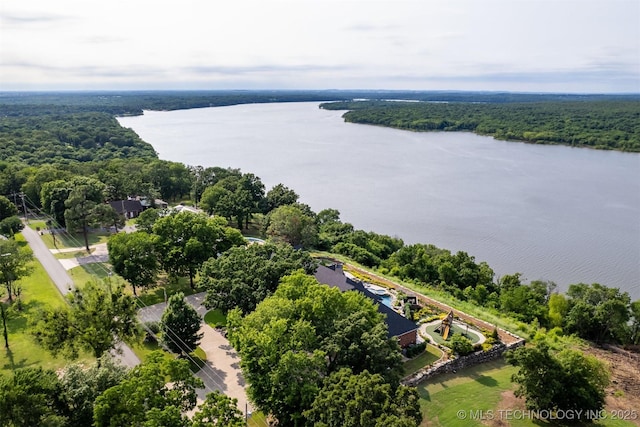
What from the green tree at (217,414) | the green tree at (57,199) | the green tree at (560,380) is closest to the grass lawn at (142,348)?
the green tree at (217,414)

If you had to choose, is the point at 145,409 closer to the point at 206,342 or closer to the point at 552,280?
the point at 206,342

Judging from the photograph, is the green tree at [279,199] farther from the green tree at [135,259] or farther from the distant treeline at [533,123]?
the distant treeline at [533,123]

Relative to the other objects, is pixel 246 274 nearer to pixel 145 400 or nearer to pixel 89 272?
pixel 145 400

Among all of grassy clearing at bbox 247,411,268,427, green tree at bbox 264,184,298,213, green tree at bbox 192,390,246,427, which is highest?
green tree at bbox 192,390,246,427

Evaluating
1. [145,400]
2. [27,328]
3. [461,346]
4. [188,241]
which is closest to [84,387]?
[145,400]

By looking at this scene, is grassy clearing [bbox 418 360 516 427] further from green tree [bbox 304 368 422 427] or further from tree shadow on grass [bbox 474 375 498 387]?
green tree [bbox 304 368 422 427]

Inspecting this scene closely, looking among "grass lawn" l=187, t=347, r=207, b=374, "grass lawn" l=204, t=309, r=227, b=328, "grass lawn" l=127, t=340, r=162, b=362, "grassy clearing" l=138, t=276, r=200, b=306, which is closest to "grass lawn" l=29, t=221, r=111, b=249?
"grassy clearing" l=138, t=276, r=200, b=306
